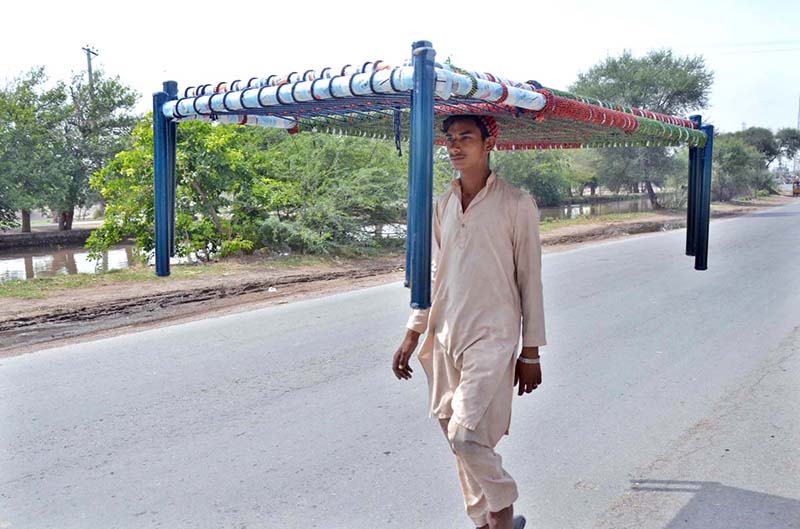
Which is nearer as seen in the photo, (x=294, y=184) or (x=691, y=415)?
(x=691, y=415)

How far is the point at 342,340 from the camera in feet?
22.2

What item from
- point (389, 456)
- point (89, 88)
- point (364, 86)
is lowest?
point (389, 456)

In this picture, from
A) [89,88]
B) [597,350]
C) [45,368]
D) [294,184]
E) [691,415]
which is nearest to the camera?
[691,415]

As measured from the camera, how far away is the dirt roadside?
7.68 metres

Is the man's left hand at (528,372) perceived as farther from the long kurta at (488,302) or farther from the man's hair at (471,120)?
the man's hair at (471,120)

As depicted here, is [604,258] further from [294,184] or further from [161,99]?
[161,99]

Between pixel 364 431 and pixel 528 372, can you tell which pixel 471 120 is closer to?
pixel 528 372

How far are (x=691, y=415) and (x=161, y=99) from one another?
4.00 metres

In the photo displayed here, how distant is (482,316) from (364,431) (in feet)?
6.24

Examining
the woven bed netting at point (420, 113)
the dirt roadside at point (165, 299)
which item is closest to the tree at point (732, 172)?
the dirt roadside at point (165, 299)

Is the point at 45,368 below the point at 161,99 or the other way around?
below

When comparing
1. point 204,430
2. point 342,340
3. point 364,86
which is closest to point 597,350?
point 342,340

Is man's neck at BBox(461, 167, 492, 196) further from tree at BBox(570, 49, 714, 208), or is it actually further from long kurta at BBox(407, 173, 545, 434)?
tree at BBox(570, 49, 714, 208)

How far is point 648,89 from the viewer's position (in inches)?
1350
